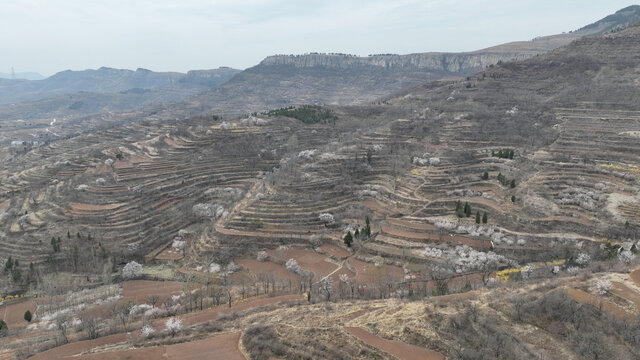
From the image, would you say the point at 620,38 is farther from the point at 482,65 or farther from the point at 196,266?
the point at 196,266

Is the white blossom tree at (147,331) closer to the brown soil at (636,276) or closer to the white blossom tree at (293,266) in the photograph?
the white blossom tree at (293,266)

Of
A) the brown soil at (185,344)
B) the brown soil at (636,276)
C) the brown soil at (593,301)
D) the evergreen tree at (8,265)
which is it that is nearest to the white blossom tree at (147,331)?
the brown soil at (185,344)

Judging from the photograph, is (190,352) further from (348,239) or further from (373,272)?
(348,239)

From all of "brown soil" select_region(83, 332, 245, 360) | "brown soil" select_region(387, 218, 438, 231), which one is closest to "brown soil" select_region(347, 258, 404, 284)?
"brown soil" select_region(387, 218, 438, 231)

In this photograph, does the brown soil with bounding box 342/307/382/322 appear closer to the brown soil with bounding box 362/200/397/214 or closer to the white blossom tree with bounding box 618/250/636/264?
the white blossom tree with bounding box 618/250/636/264

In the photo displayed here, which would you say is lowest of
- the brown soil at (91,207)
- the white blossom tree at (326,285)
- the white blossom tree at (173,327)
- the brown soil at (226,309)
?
the white blossom tree at (326,285)

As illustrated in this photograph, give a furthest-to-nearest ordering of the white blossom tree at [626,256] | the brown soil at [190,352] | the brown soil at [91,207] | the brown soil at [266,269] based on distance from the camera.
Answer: the brown soil at [91,207], the brown soil at [266,269], the white blossom tree at [626,256], the brown soil at [190,352]
